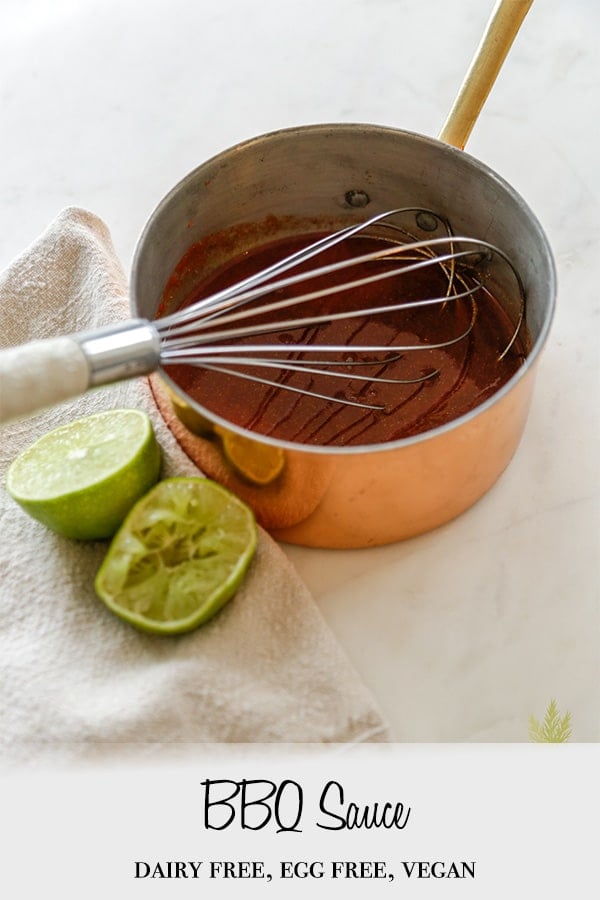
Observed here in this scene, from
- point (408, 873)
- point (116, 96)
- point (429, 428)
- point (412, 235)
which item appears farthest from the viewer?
point (116, 96)

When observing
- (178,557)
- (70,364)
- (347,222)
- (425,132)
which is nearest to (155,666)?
(178,557)

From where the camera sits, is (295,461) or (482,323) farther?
(482,323)

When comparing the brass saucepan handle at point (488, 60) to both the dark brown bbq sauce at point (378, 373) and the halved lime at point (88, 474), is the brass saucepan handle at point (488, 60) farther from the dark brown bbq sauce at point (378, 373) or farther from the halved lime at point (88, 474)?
the halved lime at point (88, 474)

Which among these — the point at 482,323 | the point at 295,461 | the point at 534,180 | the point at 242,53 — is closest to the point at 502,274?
the point at 482,323

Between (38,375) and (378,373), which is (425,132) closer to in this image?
(378,373)

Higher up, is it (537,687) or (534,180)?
(534,180)

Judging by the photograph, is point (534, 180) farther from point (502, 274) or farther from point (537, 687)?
point (537, 687)

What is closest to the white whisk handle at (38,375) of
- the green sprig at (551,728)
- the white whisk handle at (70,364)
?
the white whisk handle at (70,364)
